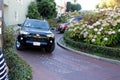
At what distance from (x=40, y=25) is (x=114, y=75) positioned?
6.42 meters

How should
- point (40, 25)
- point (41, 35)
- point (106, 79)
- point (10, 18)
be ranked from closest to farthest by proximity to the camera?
point (106, 79) < point (41, 35) < point (40, 25) < point (10, 18)

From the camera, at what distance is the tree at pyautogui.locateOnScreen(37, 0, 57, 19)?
1661 inches

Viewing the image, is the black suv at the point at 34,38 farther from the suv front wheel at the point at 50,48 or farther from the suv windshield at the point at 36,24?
the suv windshield at the point at 36,24

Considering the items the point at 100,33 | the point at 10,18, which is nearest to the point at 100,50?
the point at 100,33

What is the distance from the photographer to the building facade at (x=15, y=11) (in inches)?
1308

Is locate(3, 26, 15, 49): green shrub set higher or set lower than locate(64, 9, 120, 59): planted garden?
higher

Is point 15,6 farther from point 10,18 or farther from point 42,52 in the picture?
point 42,52

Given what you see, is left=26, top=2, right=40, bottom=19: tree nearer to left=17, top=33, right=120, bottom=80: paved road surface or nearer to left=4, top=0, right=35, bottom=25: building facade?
left=4, top=0, right=35, bottom=25: building facade

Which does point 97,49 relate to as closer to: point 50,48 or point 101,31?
point 101,31

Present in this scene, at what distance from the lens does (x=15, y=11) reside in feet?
117

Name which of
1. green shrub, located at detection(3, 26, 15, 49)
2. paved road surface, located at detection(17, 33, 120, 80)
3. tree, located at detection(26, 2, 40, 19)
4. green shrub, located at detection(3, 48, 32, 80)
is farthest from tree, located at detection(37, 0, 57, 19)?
green shrub, located at detection(3, 48, 32, 80)

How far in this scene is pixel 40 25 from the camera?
16.4 m

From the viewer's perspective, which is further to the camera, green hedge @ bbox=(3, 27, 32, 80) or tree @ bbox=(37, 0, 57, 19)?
tree @ bbox=(37, 0, 57, 19)

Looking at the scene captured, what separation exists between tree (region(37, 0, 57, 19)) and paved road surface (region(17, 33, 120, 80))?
27.1m
